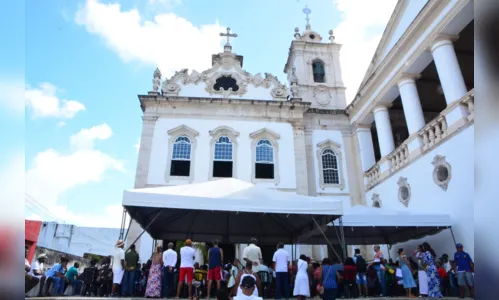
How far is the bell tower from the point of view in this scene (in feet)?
64.0

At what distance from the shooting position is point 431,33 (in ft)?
39.3

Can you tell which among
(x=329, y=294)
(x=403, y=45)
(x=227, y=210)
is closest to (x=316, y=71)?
(x=403, y=45)

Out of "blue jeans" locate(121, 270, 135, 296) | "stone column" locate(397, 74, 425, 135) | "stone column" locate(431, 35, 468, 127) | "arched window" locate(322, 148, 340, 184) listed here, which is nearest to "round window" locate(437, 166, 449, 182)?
"stone column" locate(431, 35, 468, 127)

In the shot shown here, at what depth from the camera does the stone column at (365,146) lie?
17.0 m

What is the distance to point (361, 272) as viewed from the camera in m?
9.18

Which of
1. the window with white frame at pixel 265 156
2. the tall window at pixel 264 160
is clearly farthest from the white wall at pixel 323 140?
the tall window at pixel 264 160

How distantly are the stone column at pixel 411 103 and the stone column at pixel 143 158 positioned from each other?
11.3 metres

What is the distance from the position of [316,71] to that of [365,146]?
19.4ft

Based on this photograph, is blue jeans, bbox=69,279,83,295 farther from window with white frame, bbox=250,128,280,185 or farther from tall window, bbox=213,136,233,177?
window with white frame, bbox=250,128,280,185

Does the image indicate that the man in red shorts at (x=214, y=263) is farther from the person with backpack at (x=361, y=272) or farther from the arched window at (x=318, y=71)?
the arched window at (x=318, y=71)

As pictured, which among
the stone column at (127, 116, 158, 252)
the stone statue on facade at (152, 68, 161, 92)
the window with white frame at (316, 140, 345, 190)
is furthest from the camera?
the stone statue on facade at (152, 68, 161, 92)

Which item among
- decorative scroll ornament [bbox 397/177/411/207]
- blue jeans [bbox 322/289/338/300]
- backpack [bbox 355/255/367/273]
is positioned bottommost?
Result: blue jeans [bbox 322/289/338/300]

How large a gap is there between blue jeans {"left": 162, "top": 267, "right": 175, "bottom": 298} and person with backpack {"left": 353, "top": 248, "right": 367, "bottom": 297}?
15.5 ft

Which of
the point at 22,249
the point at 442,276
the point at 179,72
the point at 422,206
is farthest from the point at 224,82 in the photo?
the point at 22,249
